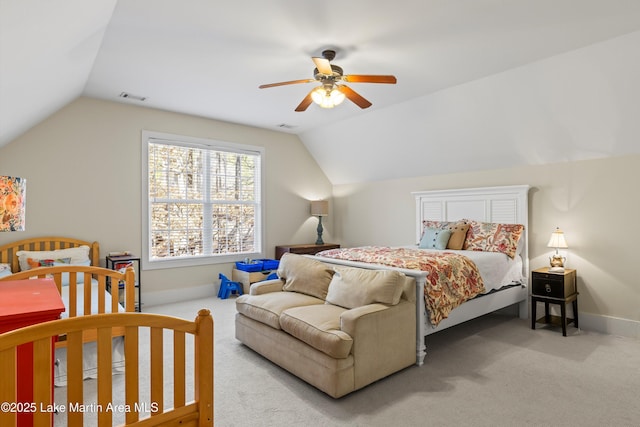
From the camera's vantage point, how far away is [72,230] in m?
4.32

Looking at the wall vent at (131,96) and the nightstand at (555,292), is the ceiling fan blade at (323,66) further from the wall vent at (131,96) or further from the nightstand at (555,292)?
the nightstand at (555,292)

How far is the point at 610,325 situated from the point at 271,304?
11.2ft

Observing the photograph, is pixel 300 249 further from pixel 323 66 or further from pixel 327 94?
pixel 323 66

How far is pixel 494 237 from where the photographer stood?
13.9ft

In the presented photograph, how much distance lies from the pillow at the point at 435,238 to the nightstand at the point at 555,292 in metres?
0.97

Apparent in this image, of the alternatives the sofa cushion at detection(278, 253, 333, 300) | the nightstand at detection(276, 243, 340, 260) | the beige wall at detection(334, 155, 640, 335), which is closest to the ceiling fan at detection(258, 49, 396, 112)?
the sofa cushion at detection(278, 253, 333, 300)

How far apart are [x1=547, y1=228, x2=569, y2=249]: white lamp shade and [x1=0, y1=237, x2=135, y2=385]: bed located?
13.1ft

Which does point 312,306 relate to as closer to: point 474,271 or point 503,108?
point 474,271

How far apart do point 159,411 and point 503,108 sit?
409cm

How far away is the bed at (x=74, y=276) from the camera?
2645 mm

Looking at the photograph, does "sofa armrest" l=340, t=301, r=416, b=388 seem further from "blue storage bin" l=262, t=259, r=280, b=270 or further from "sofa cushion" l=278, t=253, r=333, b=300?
"blue storage bin" l=262, t=259, r=280, b=270

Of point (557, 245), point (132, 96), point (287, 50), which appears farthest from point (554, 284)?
point (132, 96)

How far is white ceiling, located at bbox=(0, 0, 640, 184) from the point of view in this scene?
8.04 ft

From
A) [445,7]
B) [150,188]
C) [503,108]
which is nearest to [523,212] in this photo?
[503,108]
